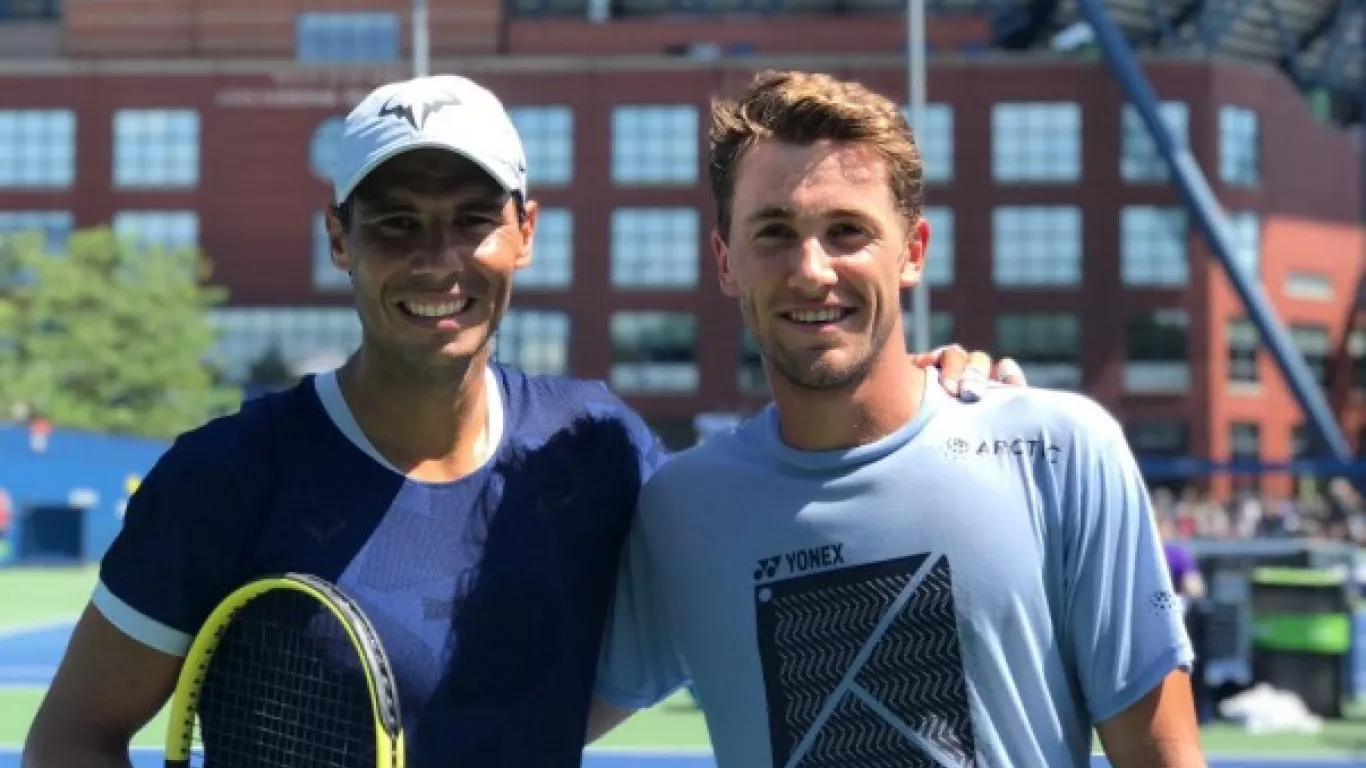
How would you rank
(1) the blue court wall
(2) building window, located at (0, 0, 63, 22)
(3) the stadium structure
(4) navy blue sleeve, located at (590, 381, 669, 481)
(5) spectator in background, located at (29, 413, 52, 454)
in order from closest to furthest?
(4) navy blue sleeve, located at (590, 381, 669, 481)
(1) the blue court wall
(5) spectator in background, located at (29, 413, 52, 454)
(3) the stadium structure
(2) building window, located at (0, 0, 63, 22)

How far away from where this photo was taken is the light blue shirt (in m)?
3.18

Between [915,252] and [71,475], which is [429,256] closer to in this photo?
[915,252]

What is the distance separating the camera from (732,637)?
342 cm

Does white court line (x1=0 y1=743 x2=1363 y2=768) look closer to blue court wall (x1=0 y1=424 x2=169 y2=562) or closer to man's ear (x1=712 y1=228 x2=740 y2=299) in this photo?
man's ear (x1=712 y1=228 x2=740 y2=299)

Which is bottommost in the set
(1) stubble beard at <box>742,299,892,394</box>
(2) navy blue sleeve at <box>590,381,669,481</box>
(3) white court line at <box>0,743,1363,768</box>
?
(3) white court line at <box>0,743,1363,768</box>

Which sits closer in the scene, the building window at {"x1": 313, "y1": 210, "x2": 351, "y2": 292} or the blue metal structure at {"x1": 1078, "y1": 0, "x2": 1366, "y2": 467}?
the blue metal structure at {"x1": 1078, "y1": 0, "x2": 1366, "y2": 467}

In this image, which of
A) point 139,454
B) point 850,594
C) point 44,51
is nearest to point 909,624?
point 850,594

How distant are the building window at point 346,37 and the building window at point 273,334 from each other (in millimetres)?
8283

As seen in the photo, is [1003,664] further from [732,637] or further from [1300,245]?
[1300,245]

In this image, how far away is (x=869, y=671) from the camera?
130 inches

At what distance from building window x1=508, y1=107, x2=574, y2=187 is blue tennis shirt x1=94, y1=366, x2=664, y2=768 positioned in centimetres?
5815

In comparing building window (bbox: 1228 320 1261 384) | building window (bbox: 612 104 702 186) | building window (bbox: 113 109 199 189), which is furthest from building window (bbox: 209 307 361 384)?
building window (bbox: 1228 320 1261 384)

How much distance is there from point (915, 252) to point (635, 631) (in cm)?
91

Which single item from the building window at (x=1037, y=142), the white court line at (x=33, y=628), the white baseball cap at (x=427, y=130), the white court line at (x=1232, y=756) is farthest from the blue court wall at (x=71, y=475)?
the white baseball cap at (x=427, y=130)
